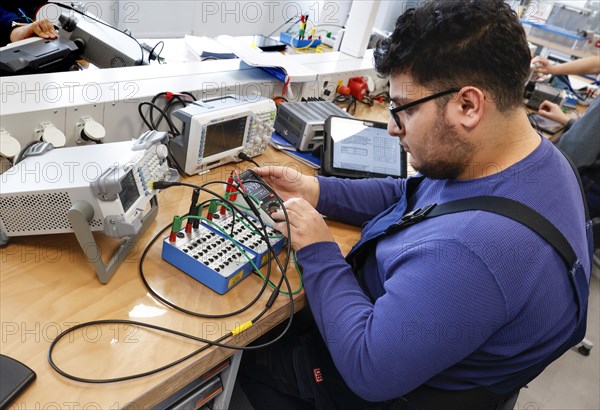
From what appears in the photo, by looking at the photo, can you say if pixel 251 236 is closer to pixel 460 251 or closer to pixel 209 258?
pixel 209 258

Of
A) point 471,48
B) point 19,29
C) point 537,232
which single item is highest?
point 471,48

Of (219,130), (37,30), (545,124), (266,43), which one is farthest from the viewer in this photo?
(545,124)

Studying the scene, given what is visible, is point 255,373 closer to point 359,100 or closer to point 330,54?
point 359,100

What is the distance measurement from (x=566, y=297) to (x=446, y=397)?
312 millimetres

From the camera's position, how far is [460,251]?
747 millimetres

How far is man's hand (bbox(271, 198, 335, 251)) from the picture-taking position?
1.03 meters

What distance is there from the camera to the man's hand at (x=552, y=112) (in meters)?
2.50

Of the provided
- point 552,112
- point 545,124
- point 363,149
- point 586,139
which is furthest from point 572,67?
point 363,149

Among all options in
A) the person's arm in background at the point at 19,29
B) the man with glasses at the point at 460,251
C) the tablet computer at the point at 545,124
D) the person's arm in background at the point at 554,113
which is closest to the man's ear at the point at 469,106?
the man with glasses at the point at 460,251

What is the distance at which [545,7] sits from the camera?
3811mm

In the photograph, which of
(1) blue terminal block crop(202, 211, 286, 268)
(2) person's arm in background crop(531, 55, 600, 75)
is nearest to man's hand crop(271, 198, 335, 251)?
(1) blue terminal block crop(202, 211, 286, 268)

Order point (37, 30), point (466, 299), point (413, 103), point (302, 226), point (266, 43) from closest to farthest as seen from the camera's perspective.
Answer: point (466, 299)
point (413, 103)
point (302, 226)
point (37, 30)
point (266, 43)

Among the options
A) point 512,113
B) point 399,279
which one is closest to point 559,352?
point 399,279

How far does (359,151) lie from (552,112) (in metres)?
1.70
